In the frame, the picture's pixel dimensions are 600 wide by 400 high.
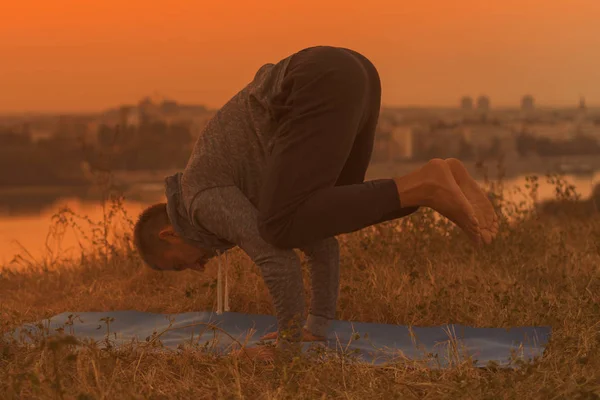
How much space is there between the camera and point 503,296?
5027 mm

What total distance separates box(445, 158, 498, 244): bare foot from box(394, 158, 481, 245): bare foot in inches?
6.7

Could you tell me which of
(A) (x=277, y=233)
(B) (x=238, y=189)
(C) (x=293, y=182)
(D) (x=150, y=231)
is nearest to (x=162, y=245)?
(D) (x=150, y=231)

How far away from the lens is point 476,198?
13.1 ft

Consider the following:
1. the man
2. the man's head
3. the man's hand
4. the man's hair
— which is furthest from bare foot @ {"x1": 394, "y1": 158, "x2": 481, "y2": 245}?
the man's hair

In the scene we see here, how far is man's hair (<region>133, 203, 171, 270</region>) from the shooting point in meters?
4.41

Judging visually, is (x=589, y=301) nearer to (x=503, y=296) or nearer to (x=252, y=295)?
(x=503, y=296)

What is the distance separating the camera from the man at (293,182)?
146 inches

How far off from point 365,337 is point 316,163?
0.96 metres

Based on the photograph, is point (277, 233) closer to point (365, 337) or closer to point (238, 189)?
point (238, 189)

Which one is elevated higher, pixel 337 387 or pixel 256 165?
pixel 256 165

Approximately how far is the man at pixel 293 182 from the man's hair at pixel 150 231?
0.03 metres

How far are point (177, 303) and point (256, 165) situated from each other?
180 centimetres

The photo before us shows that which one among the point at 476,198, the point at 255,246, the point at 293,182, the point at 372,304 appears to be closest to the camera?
the point at 293,182

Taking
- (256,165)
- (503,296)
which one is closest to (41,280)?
(256,165)
